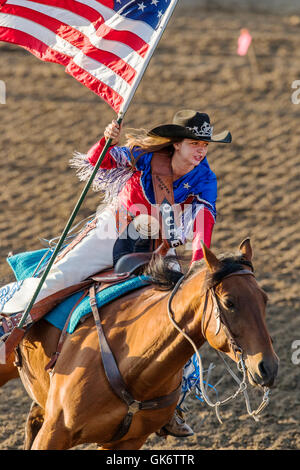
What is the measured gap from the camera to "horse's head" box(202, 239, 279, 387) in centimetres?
362

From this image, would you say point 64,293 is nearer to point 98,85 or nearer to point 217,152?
point 98,85

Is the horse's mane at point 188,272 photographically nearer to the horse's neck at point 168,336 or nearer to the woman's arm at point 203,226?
the horse's neck at point 168,336

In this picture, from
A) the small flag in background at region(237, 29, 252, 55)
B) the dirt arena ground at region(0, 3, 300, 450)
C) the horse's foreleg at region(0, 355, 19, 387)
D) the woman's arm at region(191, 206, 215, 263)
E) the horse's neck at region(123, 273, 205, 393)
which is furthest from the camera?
the small flag in background at region(237, 29, 252, 55)

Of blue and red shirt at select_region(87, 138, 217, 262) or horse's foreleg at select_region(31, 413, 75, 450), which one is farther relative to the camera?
blue and red shirt at select_region(87, 138, 217, 262)

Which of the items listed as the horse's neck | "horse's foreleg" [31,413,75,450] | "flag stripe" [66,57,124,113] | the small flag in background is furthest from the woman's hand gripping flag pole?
the small flag in background

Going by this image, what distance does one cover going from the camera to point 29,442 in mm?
5375

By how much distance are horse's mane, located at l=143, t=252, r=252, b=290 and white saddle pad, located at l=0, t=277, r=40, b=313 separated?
0.88 metres

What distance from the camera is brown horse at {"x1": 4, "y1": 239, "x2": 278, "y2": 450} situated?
3701 mm

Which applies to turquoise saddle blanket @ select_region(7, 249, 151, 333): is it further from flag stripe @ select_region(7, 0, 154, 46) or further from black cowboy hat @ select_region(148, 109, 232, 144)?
flag stripe @ select_region(7, 0, 154, 46)

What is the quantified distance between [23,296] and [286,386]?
295 cm

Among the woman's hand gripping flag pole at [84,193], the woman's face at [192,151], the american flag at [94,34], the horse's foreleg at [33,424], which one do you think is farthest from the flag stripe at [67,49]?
the horse's foreleg at [33,424]

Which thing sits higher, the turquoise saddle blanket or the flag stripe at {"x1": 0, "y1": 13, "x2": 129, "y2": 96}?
the flag stripe at {"x1": 0, "y1": 13, "x2": 129, "y2": 96}

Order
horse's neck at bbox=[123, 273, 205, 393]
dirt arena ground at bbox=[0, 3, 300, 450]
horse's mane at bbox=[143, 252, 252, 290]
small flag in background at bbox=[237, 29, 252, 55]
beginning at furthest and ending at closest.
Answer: small flag in background at bbox=[237, 29, 252, 55]
dirt arena ground at bbox=[0, 3, 300, 450]
horse's neck at bbox=[123, 273, 205, 393]
horse's mane at bbox=[143, 252, 252, 290]

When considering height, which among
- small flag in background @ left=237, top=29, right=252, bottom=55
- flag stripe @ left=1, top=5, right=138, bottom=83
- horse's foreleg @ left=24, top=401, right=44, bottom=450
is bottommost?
horse's foreleg @ left=24, top=401, right=44, bottom=450
